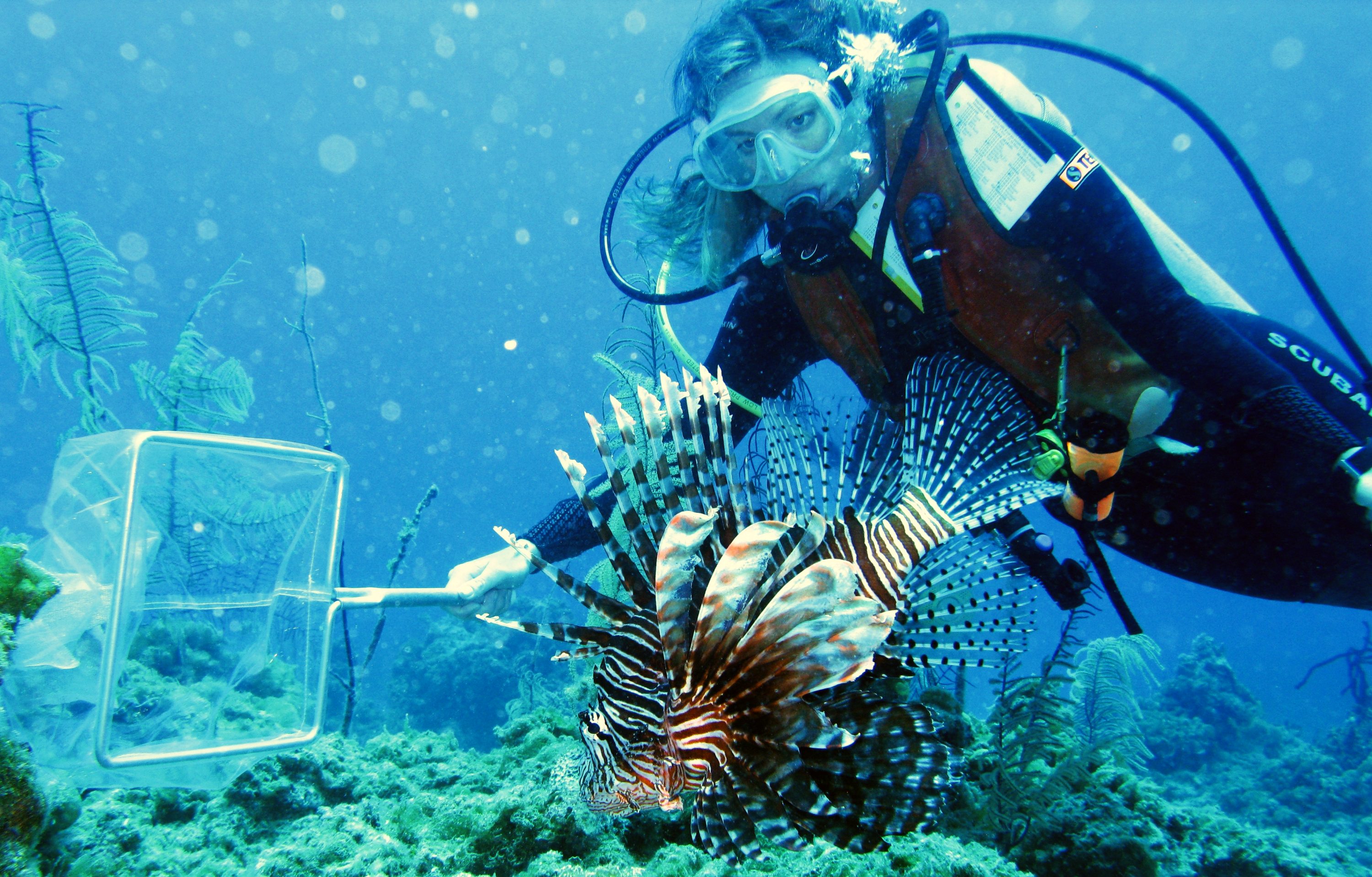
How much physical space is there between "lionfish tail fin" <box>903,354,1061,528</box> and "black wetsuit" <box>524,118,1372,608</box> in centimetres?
46

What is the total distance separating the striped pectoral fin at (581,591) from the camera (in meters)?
1.66

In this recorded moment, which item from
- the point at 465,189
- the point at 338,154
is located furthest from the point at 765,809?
the point at 465,189

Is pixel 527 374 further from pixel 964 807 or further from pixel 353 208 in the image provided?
pixel 964 807

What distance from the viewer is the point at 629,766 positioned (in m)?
1.60

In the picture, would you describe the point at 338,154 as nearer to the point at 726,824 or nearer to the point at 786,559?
the point at 786,559

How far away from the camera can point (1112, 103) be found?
2052 inches

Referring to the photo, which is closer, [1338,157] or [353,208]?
[1338,157]

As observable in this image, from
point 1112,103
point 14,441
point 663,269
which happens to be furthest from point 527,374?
point 663,269

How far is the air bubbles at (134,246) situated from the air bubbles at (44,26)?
64.7ft

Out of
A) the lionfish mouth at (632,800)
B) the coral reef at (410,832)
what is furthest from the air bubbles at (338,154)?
the lionfish mouth at (632,800)

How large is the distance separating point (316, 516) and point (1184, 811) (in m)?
5.65

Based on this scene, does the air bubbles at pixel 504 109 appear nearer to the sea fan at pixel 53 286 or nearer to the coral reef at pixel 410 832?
the sea fan at pixel 53 286

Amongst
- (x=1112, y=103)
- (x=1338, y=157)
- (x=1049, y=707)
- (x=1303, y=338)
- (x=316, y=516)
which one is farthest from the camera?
(x=1112, y=103)

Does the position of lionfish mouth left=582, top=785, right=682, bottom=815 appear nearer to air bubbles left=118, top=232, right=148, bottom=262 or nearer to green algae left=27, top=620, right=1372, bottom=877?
green algae left=27, top=620, right=1372, bottom=877
